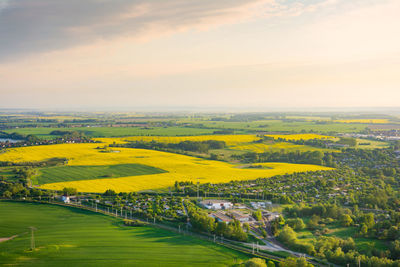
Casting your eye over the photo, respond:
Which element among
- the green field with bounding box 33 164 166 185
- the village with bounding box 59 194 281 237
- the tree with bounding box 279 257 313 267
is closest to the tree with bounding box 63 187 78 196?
the village with bounding box 59 194 281 237

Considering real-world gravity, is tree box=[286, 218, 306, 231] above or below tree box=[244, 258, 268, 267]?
below

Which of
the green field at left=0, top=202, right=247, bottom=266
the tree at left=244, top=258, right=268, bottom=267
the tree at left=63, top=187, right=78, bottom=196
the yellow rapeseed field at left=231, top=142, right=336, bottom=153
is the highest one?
the yellow rapeseed field at left=231, top=142, right=336, bottom=153

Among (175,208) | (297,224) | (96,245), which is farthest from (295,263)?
(175,208)

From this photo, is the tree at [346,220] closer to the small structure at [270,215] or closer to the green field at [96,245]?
the small structure at [270,215]

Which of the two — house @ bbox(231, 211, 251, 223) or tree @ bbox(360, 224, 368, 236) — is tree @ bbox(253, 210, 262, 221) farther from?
tree @ bbox(360, 224, 368, 236)

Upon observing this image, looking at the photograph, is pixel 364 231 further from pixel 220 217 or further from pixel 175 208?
pixel 175 208

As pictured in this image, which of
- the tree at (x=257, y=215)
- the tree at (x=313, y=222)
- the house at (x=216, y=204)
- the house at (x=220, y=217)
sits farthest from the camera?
the house at (x=216, y=204)

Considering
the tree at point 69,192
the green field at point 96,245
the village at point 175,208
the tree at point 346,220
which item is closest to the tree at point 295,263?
the green field at point 96,245
